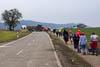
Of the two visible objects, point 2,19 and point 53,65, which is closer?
point 53,65

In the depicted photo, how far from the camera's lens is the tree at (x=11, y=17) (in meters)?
129

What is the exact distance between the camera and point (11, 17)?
131 meters

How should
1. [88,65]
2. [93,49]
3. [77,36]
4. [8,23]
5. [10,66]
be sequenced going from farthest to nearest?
1. [8,23]
2. [77,36]
3. [93,49]
4. [88,65]
5. [10,66]

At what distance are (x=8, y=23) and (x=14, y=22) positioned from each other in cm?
310

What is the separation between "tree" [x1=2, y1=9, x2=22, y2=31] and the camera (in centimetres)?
12900

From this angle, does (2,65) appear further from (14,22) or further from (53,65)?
(14,22)

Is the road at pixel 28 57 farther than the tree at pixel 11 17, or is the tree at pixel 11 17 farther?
the tree at pixel 11 17

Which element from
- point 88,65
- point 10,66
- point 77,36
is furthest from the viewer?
point 77,36

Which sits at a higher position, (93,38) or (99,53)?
(93,38)

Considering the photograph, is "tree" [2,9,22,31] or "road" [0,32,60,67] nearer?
"road" [0,32,60,67]

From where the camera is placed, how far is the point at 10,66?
1259 cm

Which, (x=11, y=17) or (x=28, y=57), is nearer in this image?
(x=28, y=57)

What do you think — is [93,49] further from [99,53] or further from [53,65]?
[53,65]

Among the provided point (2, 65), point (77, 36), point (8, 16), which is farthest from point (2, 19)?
point (2, 65)
